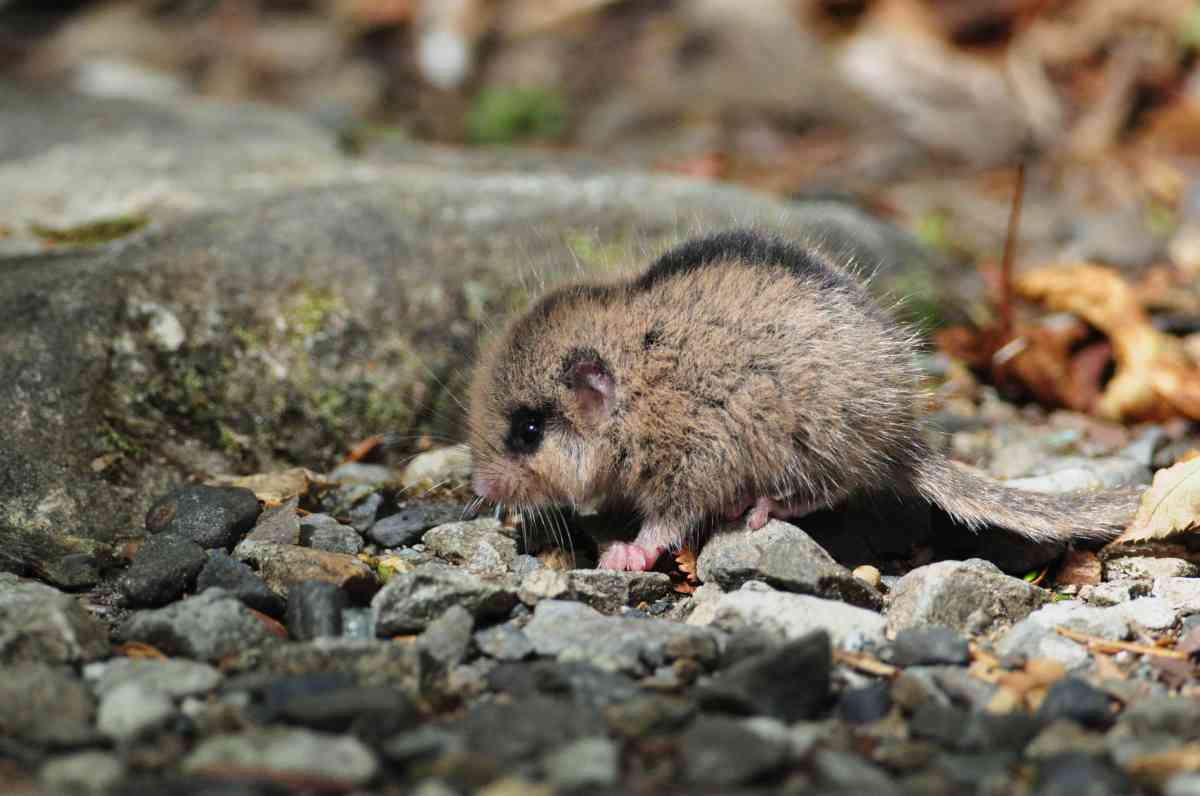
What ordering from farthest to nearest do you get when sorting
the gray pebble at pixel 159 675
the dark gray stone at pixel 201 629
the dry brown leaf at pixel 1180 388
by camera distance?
the dry brown leaf at pixel 1180 388, the dark gray stone at pixel 201 629, the gray pebble at pixel 159 675

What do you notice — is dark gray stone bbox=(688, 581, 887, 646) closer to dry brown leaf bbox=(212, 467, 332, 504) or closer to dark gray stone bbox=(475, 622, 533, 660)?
dark gray stone bbox=(475, 622, 533, 660)

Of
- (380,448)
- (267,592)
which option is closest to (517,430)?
(380,448)

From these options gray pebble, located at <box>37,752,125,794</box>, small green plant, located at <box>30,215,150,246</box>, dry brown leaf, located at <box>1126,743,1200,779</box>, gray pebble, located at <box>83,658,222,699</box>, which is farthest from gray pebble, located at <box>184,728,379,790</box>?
small green plant, located at <box>30,215,150,246</box>

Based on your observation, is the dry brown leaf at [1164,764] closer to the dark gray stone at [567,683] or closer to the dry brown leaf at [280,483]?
the dark gray stone at [567,683]

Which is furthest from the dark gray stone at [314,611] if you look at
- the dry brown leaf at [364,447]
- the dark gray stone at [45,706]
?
the dry brown leaf at [364,447]

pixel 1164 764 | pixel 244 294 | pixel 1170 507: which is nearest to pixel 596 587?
pixel 1164 764

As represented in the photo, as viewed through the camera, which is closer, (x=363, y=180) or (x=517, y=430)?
(x=517, y=430)

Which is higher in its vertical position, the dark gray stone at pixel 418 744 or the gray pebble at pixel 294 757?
the gray pebble at pixel 294 757

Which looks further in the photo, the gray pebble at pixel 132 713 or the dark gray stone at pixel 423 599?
the dark gray stone at pixel 423 599

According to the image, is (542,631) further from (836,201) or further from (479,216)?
(836,201)
